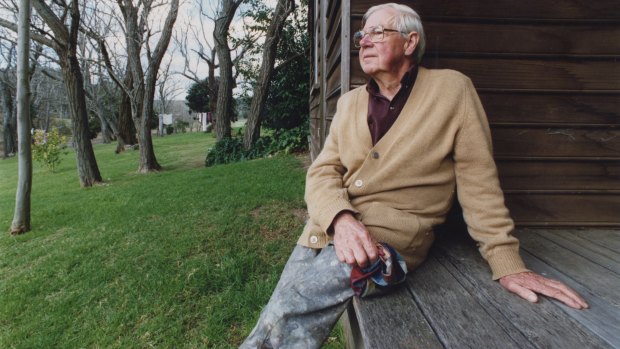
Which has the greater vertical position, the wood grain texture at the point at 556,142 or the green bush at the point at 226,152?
the wood grain texture at the point at 556,142

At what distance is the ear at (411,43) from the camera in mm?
1424

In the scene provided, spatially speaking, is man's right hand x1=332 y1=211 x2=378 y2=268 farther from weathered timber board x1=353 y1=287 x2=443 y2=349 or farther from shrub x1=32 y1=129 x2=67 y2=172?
shrub x1=32 y1=129 x2=67 y2=172

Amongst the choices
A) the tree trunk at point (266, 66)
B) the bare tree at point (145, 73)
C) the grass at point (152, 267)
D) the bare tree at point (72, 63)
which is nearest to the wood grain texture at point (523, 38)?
the grass at point (152, 267)

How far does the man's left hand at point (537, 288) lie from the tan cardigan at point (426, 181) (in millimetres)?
45

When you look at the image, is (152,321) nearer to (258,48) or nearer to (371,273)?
(371,273)

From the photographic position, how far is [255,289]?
2.51 metres

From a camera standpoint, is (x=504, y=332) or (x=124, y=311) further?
(x=124, y=311)

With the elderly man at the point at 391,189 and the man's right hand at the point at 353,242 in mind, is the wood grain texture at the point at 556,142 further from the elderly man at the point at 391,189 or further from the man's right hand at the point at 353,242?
the man's right hand at the point at 353,242

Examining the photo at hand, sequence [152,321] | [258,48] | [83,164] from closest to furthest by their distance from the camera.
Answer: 1. [152,321]
2. [83,164]
3. [258,48]

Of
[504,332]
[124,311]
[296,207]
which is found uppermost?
[504,332]

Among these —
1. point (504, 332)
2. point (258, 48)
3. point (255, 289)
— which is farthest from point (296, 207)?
point (258, 48)

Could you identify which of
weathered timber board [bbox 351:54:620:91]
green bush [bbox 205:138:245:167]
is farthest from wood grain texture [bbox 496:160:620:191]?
green bush [bbox 205:138:245:167]

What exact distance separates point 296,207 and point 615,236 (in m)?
2.70

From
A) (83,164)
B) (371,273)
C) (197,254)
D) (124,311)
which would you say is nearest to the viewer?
(371,273)
